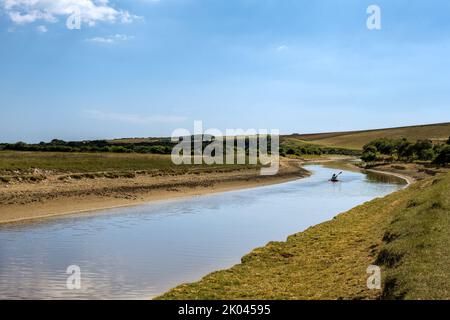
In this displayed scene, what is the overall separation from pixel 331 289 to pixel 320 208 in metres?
31.0

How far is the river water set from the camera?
704 inches

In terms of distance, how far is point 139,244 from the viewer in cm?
2622

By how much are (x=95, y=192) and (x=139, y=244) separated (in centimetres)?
2189

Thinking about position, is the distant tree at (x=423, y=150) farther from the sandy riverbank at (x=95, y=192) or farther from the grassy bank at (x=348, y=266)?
the grassy bank at (x=348, y=266)

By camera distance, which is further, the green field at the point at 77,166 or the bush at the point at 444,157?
the bush at the point at 444,157

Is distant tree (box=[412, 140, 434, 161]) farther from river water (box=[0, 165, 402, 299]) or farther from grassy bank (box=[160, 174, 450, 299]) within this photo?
grassy bank (box=[160, 174, 450, 299])

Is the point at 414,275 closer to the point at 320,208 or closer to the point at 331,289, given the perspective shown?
the point at 331,289

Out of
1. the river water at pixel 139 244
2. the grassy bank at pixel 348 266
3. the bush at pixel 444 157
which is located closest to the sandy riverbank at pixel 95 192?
the river water at pixel 139 244

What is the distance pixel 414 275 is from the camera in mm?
11781

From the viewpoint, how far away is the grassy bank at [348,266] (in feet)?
39.5

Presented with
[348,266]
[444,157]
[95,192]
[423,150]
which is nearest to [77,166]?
Result: [95,192]

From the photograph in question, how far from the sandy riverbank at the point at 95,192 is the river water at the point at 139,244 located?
292 cm

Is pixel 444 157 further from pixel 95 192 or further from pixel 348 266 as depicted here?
pixel 348 266

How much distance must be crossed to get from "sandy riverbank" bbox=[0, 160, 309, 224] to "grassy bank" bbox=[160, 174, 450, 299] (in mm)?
22718
